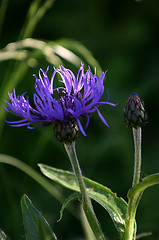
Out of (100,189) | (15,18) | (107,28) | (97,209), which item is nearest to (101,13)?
(107,28)

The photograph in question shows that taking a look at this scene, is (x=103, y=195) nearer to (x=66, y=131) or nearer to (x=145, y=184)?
(x=145, y=184)

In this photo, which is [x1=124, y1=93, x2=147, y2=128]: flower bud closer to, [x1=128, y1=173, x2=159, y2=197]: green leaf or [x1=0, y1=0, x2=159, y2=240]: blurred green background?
[x1=128, y1=173, x2=159, y2=197]: green leaf

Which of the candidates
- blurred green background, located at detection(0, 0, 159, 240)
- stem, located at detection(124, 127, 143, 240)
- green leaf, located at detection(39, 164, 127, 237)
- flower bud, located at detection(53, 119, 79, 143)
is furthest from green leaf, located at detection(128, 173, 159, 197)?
blurred green background, located at detection(0, 0, 159, 240)

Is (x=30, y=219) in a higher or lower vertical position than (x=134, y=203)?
higher

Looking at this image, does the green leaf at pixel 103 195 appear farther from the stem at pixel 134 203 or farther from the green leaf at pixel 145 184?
the green leaf at pixel 145 184

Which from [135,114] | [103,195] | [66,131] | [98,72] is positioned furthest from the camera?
[98,72]

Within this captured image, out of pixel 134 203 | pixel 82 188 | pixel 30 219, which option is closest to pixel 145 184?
pixel 134 203
